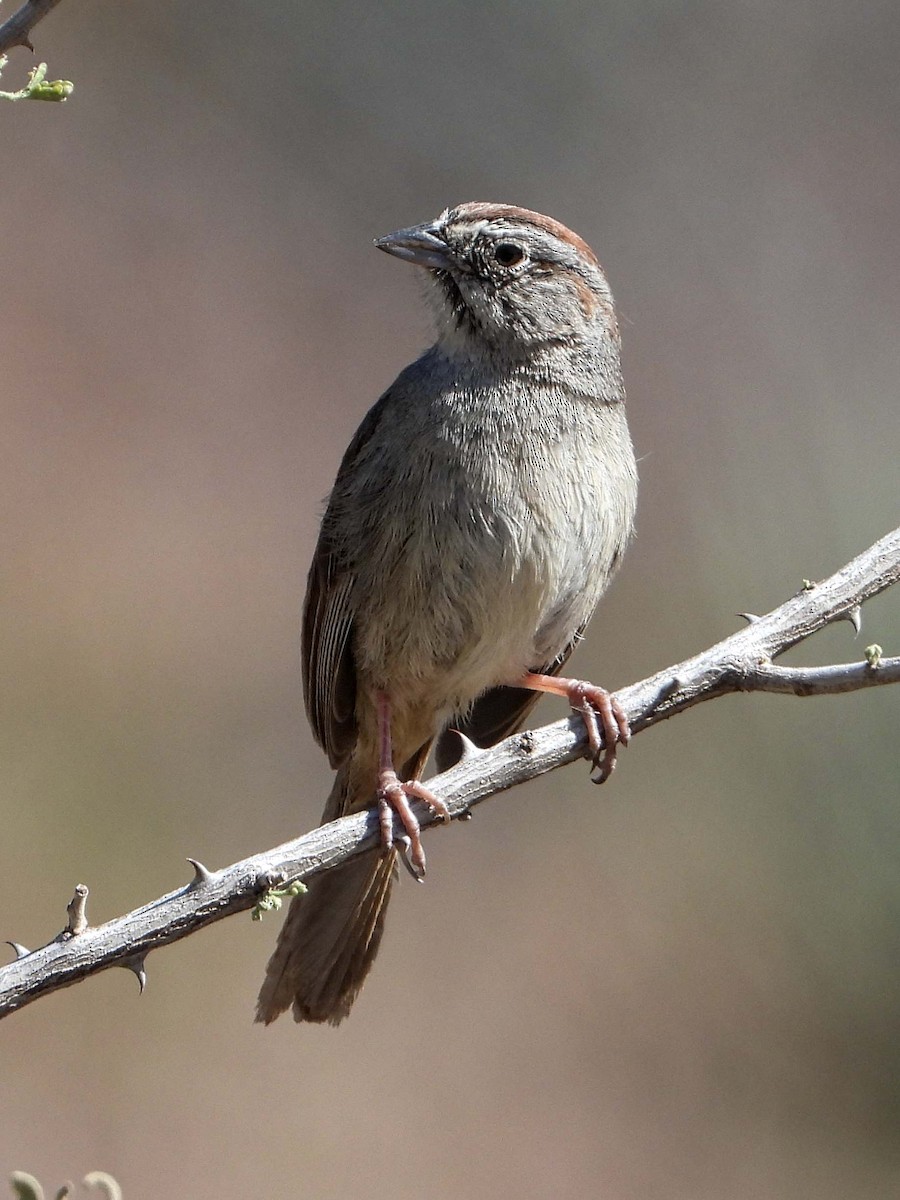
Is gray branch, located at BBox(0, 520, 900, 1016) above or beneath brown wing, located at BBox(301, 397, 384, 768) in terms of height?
beneath

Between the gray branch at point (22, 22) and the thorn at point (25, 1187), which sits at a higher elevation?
the gray branch at point (22, 22)

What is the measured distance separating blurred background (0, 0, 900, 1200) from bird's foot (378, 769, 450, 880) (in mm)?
1776

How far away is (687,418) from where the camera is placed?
9.07m

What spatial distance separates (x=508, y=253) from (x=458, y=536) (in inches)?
38.9

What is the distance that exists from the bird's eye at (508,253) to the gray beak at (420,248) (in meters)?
0.16

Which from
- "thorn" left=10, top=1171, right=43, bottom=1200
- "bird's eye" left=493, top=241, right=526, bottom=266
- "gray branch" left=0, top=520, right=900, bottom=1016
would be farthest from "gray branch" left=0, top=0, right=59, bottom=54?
"bird's eye" left=493, top=241, right=526, bottom=266

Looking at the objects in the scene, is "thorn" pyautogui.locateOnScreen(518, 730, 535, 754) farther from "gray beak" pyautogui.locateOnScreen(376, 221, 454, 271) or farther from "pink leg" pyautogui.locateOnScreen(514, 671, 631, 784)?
"gray beak" pyautogui.locateOnScreen(376, 221, 454, 271)

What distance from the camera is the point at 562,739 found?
377cm

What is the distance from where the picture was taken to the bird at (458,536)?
405cm

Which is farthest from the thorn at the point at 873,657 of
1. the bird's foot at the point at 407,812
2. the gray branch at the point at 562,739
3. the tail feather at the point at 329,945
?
the tail feather at the point at 329,945

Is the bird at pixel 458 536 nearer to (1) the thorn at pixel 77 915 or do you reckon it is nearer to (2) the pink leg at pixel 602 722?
(2) the pink leg at pixel 602 722

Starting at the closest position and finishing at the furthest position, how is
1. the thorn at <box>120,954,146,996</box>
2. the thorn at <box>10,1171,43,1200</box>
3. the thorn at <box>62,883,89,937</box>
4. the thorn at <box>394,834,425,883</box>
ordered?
the thorn at <box>10,1171,43,1200</box>
the thorn at <box>62,883,89,937</box>
the thorn at <box>120,954,146,996</box>
the thorn at <box>394,834,425,883</box>

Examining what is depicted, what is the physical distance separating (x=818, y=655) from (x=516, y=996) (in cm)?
245

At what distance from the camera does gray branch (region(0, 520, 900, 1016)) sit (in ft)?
9.57
